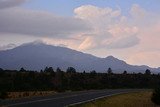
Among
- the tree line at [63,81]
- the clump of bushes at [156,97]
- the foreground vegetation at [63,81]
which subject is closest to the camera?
the clump of bushes at [156,97]

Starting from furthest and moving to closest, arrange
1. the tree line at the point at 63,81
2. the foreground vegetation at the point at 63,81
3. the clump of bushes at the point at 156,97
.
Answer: the tree line at the point at 63,81, the foreground vegetation at the point at 63,81, the clump of bushes at the point at 156,97

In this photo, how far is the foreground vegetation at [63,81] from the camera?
79500mm

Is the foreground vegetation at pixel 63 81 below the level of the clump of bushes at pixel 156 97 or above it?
above

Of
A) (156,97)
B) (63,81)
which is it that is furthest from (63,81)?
(156,97)

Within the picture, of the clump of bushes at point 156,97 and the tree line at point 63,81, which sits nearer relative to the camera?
the clump of bushes at point 156,97

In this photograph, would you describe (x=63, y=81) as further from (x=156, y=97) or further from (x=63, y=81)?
(x=156, y=97)

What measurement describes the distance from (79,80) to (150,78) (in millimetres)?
20961

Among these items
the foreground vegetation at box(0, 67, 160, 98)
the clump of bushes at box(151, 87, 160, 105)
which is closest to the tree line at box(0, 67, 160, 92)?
the foreground vegetation at box(0, 67, 160, 98)

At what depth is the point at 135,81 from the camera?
114000mm

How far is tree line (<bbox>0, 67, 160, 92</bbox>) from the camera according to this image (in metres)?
79.8

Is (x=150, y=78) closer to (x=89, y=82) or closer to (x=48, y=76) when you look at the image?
(x=89, y=82)

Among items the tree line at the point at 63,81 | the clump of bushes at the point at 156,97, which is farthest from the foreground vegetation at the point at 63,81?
the clump of bushes at the point at 156,97

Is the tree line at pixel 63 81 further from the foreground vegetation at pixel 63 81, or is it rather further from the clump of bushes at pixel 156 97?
the clump of bushes at pixel 156 97

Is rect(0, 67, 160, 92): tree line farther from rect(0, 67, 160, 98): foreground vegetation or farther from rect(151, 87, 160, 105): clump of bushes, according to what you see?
rect(151, 87, 160, 105): clump of bushes
